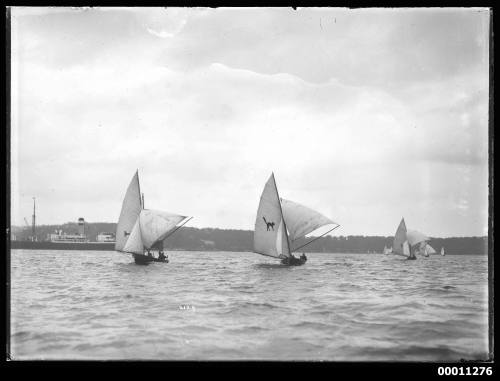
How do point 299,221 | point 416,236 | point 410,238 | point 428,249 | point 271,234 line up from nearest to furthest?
point 416,236 → point 410,238 → point 428,249 → point 299,221 → point 271,234

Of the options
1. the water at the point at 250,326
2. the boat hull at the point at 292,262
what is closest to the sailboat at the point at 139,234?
the boat hull at the point at 292,262

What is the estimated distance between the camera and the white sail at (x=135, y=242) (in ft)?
130

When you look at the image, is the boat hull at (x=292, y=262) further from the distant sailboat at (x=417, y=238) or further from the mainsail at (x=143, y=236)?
the distant sailboat at (x=417, y=238)

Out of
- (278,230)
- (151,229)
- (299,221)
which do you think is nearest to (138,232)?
(151,229)

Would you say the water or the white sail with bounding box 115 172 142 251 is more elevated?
the white sail with bounding box 115 172 142 251

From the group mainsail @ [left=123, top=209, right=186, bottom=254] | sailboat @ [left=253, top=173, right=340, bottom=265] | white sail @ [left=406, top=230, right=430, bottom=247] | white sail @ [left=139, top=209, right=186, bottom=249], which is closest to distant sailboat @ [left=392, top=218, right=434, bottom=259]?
white sail @ [left=406, top=230, right=430, bottom=247]

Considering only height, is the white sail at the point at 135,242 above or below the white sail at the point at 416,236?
below

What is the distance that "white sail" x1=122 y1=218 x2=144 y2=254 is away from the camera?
130 feet

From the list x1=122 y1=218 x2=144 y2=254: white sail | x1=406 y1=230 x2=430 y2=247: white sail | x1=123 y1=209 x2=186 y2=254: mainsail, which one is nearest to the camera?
x1=406 y1=230 x2=430 y2=247: white sail

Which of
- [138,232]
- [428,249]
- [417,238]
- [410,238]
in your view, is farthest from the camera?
[138,232]

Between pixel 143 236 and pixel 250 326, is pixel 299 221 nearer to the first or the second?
pixel 143 236

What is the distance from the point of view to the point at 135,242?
40.9 metres

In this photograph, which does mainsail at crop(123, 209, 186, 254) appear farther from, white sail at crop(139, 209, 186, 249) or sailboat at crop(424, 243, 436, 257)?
sailboat at crop(424, 243, 436, 257)

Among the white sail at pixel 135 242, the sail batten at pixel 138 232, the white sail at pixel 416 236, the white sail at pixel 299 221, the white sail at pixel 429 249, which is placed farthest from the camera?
the white sail at pixel 135 242
